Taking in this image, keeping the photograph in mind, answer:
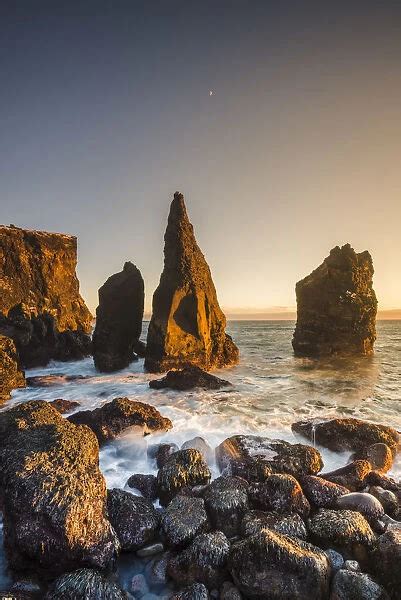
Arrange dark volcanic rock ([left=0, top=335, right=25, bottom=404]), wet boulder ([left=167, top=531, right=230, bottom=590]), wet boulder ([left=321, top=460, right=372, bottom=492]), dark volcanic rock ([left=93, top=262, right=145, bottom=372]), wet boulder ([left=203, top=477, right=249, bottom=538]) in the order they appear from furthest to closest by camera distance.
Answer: dark volcanic rock ([left=93, top=262, right=145, bottom=372]) < dark volcanic rock ([left=0, top=335, right=25, bottom=404]) < wet boulder ([left=321, top=460, right=372, bottom=492]) < wet boulder ([left=203, top=477, right=249, bottom=538]) < wet boulder ([left=167, top=531, right=230, bottom=590])

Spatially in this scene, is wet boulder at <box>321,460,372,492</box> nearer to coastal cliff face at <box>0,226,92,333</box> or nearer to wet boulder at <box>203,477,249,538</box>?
wet boulder at <box>203,477,249,538</box>

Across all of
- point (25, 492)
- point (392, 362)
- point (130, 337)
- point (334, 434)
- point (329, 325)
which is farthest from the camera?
point (329, 325)

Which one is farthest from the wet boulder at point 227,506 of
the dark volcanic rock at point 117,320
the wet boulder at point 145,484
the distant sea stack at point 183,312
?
the dark volcanic rock at point 117,320

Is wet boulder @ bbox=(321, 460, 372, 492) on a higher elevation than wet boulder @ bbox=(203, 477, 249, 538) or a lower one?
lower

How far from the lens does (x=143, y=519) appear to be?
213 inches

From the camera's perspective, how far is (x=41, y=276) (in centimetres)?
3903

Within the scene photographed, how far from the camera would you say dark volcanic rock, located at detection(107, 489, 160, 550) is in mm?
5152

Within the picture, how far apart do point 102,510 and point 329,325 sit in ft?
99.6

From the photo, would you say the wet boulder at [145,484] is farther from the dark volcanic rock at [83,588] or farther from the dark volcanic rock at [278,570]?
the dark volcanic rock at [278,570]

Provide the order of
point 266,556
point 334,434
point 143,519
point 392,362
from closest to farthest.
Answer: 1. point 266,556
2. point 143,519
3. point 334,434
4. point 392,362

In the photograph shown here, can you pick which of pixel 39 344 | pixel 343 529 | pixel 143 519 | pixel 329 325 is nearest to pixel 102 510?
pixel 143 519

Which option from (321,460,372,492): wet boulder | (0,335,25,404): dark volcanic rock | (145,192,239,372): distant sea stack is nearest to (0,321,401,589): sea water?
(0,335,25,404): dark volcanic rock

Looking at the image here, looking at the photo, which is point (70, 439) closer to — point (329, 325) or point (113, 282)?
point (113, 282)

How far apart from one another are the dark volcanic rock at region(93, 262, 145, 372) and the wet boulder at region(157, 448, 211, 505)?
1708 cm
